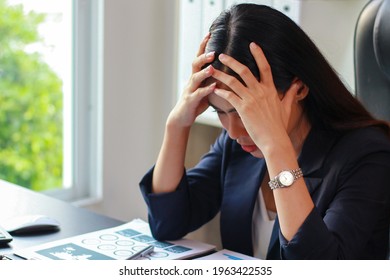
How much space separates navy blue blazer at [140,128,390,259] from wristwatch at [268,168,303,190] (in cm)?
6

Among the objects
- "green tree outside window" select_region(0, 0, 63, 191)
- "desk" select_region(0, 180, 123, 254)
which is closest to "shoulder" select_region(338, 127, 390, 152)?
"desk" select_region(0, 180, 123, 254)

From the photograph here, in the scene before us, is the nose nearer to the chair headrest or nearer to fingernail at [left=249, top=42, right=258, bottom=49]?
fingernail at [left=249, top=42, right=258, bottom=49]

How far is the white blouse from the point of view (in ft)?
4.28

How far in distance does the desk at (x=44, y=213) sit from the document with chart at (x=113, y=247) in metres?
0.04

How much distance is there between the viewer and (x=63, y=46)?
2.04 metres

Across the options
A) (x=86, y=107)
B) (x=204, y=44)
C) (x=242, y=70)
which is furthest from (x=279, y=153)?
(x=86, y=107)

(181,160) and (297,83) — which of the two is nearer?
(297,83)

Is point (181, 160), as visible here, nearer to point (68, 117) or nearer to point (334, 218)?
point (334, 218)

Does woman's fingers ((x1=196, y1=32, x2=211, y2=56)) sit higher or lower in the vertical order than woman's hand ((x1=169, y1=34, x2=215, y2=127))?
higher

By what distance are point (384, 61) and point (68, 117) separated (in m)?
1.19

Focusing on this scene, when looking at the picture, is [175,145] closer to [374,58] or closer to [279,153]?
[279,153]

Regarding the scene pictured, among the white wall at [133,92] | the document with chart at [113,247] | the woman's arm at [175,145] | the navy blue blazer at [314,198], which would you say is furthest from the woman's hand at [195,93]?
the white wall at [133,92]

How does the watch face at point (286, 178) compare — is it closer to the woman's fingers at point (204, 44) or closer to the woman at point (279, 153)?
the woman at point (279, 153)
